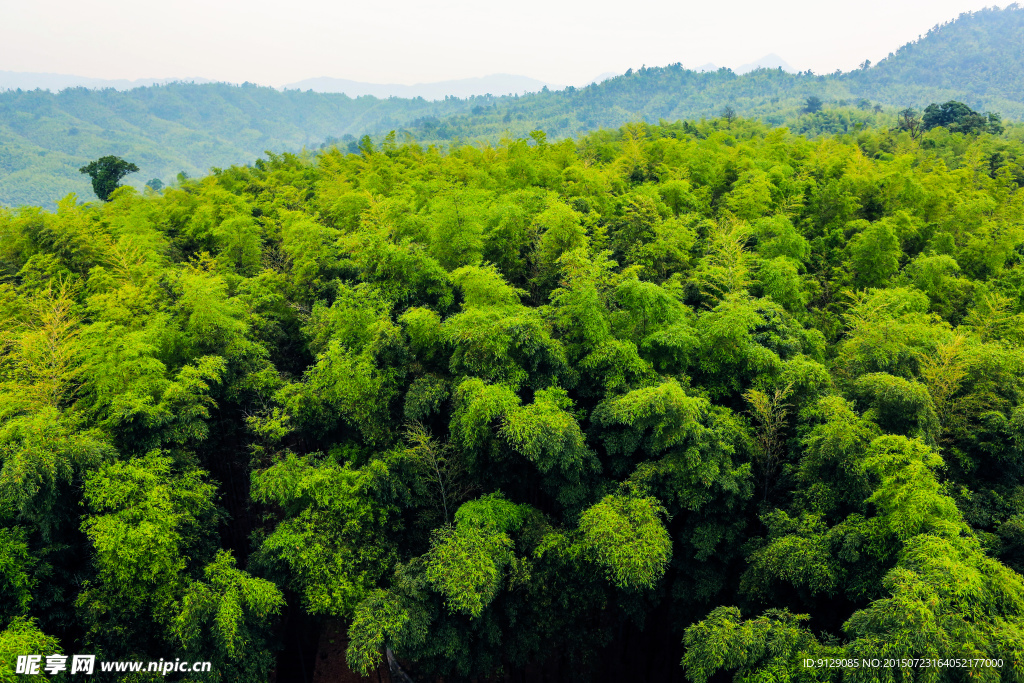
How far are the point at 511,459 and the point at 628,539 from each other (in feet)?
8.84

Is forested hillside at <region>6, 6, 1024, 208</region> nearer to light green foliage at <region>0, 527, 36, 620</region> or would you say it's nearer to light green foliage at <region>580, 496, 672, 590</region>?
light green foliage at <region>580, 496, 672, 590</region>

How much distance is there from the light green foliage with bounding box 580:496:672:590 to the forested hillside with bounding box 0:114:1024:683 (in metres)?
0.05

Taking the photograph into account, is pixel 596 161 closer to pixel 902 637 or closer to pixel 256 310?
pixel 256 310

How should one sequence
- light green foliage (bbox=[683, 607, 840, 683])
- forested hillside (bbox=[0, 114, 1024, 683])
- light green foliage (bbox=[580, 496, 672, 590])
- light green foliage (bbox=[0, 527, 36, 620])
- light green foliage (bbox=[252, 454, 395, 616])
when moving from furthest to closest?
light green foliage (bbox=[252, 454, 395, 616])
light green foliage (bbox=[580, 496, 672, 590])
forested hillside (bbox=[0, 114, 1024, 683])
light green foliage (bbox=[0, 527, 36, 620])
light green foliage (bbox=[683, 607, 840, 683])

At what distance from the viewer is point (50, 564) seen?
8.32 m

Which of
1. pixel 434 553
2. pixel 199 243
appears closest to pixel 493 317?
pixel 434 553

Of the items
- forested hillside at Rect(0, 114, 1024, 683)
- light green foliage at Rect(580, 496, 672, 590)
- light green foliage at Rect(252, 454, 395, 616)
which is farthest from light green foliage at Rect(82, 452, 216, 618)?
light green foliage at Rect(580, 496, 672, 590)

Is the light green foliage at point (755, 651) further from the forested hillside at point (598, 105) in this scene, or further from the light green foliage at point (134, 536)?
the forested hillside at point (598, 105)

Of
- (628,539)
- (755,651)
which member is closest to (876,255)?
(628,539)

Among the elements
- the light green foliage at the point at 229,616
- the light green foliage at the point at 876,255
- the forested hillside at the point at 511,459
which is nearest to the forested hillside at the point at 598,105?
the light green foliage at the point at 876,255

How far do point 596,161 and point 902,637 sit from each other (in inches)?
902

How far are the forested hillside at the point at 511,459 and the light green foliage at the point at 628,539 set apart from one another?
0.05m

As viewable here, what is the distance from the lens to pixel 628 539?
8.87 metres

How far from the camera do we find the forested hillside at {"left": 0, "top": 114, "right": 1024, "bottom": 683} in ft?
26.7
